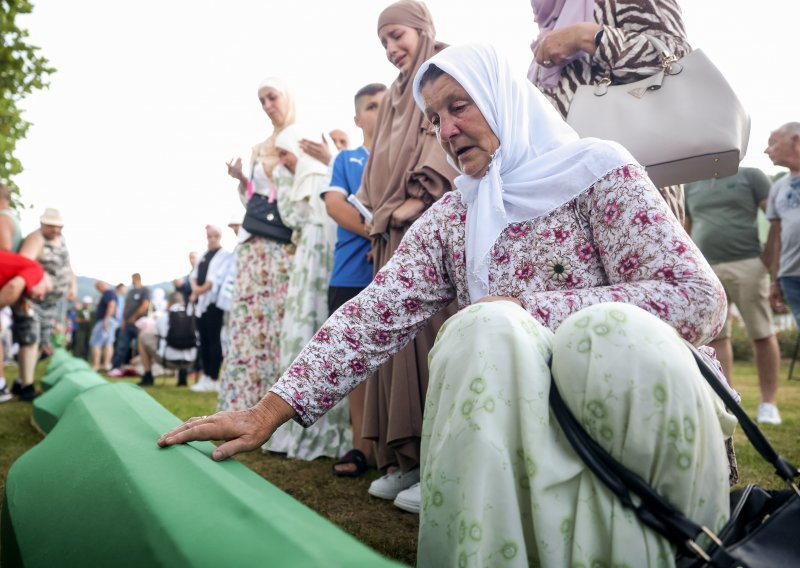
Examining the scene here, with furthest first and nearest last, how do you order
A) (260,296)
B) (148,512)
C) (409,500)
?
(260,296)
(409,500)
(148,512)

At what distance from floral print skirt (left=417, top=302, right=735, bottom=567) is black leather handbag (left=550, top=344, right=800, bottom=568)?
0.06 feet

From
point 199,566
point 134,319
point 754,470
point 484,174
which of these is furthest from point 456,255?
point 134,319

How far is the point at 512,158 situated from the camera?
1.73 metres

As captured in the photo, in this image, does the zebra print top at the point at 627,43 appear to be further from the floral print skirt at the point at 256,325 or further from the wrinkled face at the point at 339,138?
the wrinkled face at the point at 339,138

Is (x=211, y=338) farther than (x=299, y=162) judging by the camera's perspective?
Yes

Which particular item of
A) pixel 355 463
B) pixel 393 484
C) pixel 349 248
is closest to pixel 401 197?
pixel 349 248

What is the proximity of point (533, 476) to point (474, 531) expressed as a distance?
0.12 metres

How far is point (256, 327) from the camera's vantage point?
4285 mm

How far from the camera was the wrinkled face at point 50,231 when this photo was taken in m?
6.80

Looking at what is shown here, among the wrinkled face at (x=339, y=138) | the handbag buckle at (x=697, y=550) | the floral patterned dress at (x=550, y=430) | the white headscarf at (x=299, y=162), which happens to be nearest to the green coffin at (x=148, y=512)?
the floral patterned dress at (x=550, y=430)

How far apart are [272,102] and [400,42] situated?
159cm

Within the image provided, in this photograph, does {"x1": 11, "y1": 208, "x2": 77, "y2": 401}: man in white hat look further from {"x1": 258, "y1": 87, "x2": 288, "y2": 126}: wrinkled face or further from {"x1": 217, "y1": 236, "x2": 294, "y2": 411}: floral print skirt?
{"x1": 258, "y1": 87, "x2": 288, "y2": 126}: wrinkled face

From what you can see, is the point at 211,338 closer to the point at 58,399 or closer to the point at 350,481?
the point at 58,399

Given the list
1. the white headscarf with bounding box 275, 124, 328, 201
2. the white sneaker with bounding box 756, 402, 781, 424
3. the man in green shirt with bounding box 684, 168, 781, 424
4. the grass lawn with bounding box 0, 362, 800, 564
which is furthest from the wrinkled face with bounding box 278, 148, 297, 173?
the white sneaker with bounding box 756, 402, 781, 424
